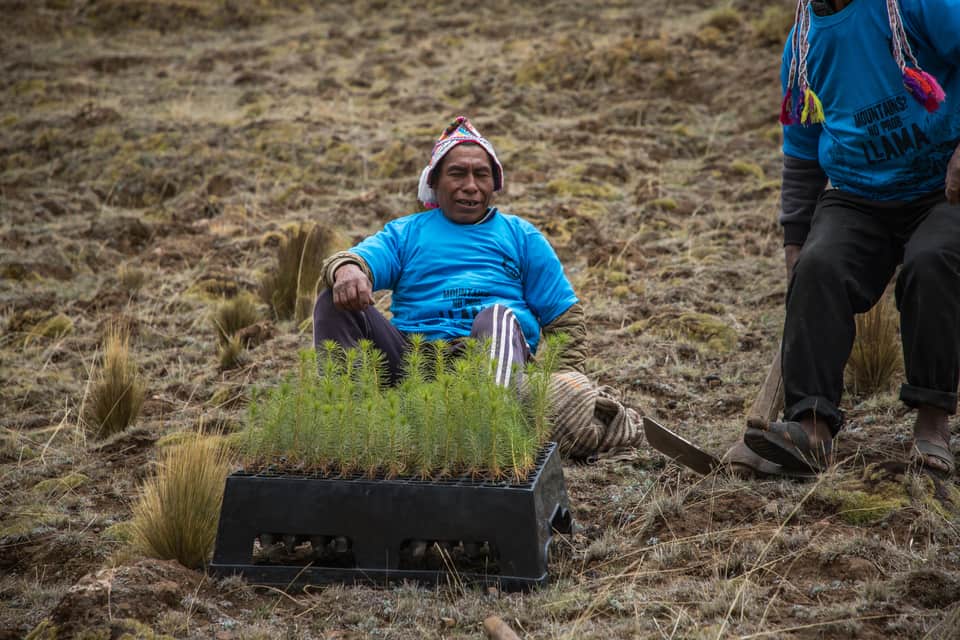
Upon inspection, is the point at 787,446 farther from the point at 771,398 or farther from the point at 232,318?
the point at 232,318

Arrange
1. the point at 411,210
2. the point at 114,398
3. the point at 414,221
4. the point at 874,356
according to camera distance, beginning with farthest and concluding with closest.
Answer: the point at 411,210
the point at 114,398
the point at 874,356
the point at 414,221

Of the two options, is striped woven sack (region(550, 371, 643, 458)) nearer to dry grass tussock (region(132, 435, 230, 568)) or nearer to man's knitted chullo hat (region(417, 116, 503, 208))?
man's knitted chullo hat (region(417, 116, 503, 208))

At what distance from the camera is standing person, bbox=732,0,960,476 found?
304 centimetres

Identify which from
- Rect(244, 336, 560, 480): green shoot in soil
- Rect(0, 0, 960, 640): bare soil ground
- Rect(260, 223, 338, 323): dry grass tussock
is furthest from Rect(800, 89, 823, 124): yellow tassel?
Rect(260, 223, 338, 323): dry grass tussock

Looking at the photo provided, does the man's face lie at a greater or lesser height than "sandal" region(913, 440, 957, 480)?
greater

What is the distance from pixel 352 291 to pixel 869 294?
73.6 inches

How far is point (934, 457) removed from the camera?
306cm

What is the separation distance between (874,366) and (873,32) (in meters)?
1.65

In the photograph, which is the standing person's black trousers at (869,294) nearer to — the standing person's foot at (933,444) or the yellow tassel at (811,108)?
the standing person's foot at (933,444)

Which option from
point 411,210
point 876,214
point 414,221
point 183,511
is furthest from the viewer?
point 411,210

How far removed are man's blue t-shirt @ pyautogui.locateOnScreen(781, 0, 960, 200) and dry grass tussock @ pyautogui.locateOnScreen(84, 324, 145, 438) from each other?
3430 mm

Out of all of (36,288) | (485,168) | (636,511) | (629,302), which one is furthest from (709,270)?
(36,288)

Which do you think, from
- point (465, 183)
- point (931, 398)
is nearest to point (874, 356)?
point (931, 398)

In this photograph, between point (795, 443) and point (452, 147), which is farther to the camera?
point (452, 147)
